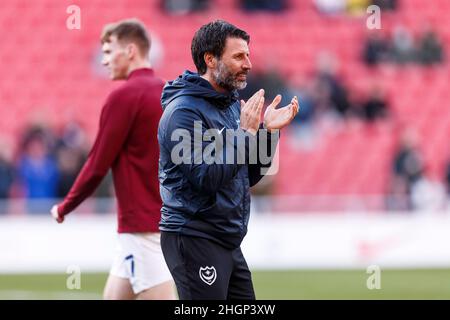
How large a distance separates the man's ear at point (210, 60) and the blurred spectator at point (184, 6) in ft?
50.6

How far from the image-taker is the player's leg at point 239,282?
6230mm

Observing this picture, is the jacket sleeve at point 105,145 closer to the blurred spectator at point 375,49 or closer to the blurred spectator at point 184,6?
the blurred spectator at point 375,49

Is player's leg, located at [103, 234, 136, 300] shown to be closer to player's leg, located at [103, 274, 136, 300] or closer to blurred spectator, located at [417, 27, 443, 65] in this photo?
player's leg, located at [103, 274, 136, 300]

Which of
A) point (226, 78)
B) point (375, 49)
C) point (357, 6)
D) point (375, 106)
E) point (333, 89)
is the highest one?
point (357, 6)

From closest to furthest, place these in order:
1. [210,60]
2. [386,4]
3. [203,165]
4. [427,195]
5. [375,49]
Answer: [203,165], [210,60], [427,195], [375,49], [386,4]

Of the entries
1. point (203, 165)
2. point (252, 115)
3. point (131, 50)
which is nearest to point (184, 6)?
point (131, 50)

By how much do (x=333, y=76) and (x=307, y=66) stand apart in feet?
4.27

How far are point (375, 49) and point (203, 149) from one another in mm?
15559

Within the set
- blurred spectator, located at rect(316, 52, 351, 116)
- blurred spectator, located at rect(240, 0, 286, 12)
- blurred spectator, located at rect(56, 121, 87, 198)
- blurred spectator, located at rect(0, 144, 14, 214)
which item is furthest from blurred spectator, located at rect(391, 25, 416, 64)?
blurred spectator, located at rect(0, 144, 14, 214)

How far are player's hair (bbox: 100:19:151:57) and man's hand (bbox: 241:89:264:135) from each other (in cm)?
228

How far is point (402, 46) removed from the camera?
69.4ft

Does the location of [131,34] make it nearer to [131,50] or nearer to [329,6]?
[131,50]

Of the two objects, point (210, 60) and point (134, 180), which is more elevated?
point (210, 60)

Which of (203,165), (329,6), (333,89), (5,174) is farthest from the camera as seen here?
(329,6)
